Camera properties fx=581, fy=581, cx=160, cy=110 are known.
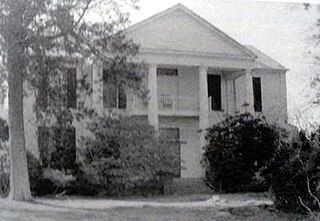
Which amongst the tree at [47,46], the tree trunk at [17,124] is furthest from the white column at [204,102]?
the tree trunk at [17,124]

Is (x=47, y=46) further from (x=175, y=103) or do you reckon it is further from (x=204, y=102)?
(x=204, y=102)

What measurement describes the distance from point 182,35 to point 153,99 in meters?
0.41

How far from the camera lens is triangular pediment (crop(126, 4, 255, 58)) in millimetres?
2943

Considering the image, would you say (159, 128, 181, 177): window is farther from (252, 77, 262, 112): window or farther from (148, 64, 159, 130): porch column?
(252, 77, 262, 112): window

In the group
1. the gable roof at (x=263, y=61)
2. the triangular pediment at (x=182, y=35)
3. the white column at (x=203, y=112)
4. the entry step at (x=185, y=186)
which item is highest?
the triangular pediment at (x=182, y=35)

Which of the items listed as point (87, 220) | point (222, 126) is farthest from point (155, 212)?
point (222, 126)

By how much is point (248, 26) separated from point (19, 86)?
129 cm

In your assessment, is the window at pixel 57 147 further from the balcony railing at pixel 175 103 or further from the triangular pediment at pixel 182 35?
the triangular pediment at pixel 182 35

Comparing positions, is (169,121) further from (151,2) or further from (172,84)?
(151,2)

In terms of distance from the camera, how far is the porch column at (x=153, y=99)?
9.55 ft

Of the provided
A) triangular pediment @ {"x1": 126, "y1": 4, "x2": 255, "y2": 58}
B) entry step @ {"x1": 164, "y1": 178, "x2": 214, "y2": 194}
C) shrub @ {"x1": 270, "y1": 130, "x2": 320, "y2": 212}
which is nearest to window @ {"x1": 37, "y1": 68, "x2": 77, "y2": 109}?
triangular pediment @ {"x1": 126, "y1": 4, "x2": 255, "y2": 58}

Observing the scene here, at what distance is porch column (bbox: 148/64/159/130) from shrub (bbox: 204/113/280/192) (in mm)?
282

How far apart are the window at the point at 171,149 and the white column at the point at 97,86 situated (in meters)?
0.34

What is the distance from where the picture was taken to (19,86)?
2.62 m
